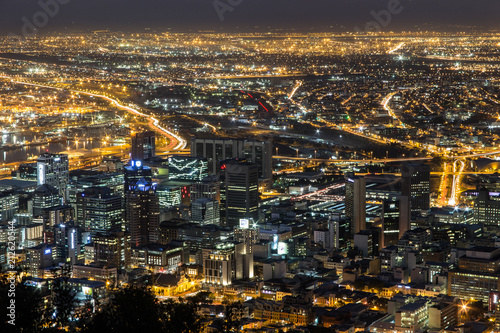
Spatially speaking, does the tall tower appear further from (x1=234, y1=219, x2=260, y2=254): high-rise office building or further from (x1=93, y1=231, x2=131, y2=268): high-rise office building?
(x1=93, y1=231, x2=131, y2=268): high-rise office building

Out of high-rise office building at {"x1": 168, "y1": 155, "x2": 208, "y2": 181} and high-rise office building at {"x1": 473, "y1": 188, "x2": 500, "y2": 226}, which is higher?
high-rise office building at {"x1": 168, "y1": 155, "x2": 208, "y2": 181}

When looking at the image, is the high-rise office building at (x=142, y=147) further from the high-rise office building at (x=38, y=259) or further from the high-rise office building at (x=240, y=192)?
the high-rise office building at (x=38, y=259)

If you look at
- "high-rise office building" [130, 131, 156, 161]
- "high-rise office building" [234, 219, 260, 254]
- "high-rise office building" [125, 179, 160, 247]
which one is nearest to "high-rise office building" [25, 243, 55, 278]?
"high-rise office building" [125, 179, 160, 247]

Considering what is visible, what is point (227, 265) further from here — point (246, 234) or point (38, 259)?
point (38, 259)

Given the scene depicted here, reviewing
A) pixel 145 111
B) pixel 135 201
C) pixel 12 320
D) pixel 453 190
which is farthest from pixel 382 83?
pixel 12 320

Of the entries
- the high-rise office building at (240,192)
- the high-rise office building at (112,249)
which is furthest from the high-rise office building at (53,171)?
the high-rise office building at (112,249)

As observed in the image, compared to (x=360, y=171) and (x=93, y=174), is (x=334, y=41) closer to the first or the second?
(x=360, y=171)

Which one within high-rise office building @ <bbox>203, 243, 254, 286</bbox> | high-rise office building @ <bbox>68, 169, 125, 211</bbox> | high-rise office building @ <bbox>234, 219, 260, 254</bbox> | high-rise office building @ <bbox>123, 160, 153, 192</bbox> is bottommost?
high-rise office building @ <bbox>203, 243, 254, 286</bbox>
